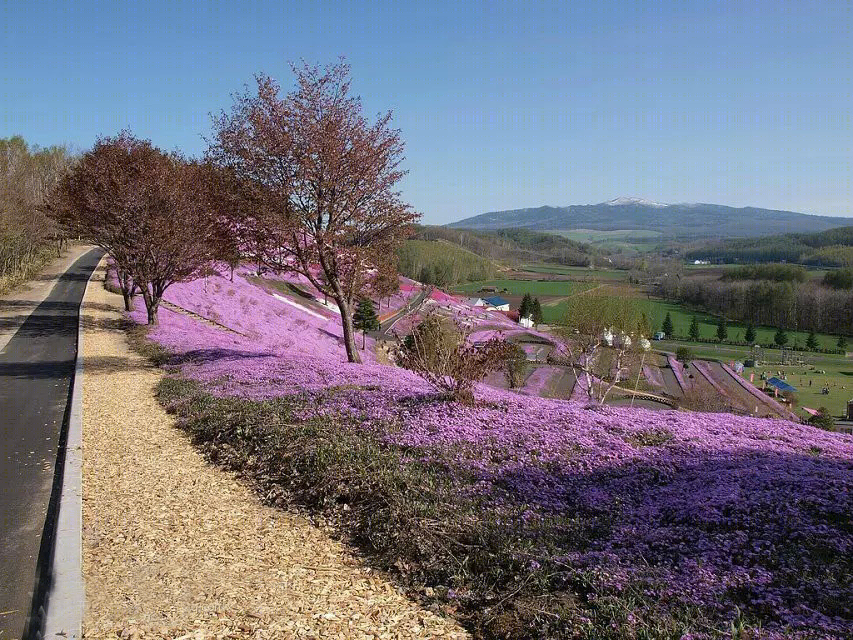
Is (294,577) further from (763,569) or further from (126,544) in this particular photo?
(763,569)

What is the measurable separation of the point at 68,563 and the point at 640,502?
Result: 239 inches

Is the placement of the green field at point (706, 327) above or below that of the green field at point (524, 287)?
below

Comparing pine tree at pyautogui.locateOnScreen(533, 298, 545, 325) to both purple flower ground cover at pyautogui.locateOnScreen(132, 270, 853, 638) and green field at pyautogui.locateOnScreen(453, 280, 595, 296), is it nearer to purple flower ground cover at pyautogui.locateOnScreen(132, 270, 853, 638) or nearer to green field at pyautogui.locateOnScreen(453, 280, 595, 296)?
green field at pyautogui.locateOnScreen(453, 280, 595, 296)

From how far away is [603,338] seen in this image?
133ft

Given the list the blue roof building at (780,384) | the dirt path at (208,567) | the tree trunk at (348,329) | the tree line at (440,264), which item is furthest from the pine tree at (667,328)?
the dirt path at (208,567)

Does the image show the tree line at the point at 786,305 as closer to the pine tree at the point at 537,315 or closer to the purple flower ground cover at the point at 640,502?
the pine tree at the point at 537,315

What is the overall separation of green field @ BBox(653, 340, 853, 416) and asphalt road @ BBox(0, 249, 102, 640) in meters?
55.6

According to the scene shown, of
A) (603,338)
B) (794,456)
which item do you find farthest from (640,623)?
(603,338)

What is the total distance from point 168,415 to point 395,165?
33.1 feet

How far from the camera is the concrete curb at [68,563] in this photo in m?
4.58

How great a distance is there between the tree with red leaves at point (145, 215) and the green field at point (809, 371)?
51.1 m

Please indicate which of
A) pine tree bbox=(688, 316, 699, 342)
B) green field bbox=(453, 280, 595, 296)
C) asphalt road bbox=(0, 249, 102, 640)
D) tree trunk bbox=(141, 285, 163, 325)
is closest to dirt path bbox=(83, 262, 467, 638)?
asphalt road bbox=(0, 249, 102, 640)

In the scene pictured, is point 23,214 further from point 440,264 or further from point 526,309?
point 440,264

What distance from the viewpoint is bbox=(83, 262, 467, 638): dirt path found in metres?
4.64
